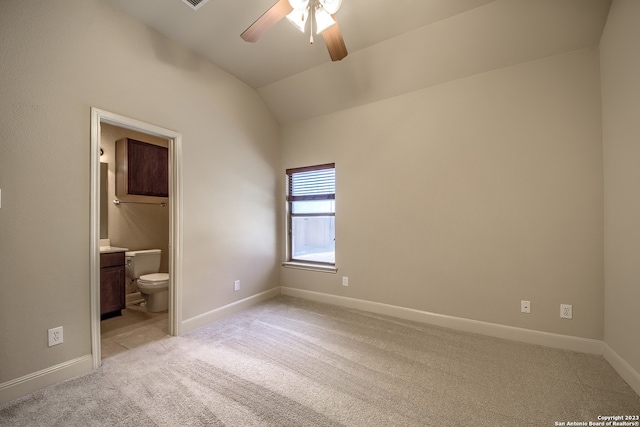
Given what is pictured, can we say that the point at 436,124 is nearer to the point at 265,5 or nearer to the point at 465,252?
the point at 465,252

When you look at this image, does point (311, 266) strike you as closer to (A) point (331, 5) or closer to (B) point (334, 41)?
(B) point (334, 41)

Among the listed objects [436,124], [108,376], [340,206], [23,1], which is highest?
[23,1]

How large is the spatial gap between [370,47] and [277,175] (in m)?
2.08

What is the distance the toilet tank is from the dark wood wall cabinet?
83 centimetres

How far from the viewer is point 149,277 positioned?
329 centimetres

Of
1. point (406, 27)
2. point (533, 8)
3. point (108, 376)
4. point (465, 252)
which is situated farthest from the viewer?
point (465, 252)

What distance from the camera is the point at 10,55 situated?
1693 millimetres

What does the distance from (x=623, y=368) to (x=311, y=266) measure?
299 centimetres

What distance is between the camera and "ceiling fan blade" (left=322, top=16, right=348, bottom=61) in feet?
5.77

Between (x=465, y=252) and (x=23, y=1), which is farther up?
(x=23, y=1)

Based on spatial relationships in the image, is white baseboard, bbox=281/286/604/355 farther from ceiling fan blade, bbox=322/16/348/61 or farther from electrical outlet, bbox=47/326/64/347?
ceiling fan blade, bbox=322/16/348/61

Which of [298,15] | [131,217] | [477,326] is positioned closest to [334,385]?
[477,326]

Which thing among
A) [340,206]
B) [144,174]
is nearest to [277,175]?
[340,206]

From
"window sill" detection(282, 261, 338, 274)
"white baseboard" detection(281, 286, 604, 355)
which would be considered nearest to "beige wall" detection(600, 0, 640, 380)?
"white baseboard" detection(281, 286, 604, 355)
